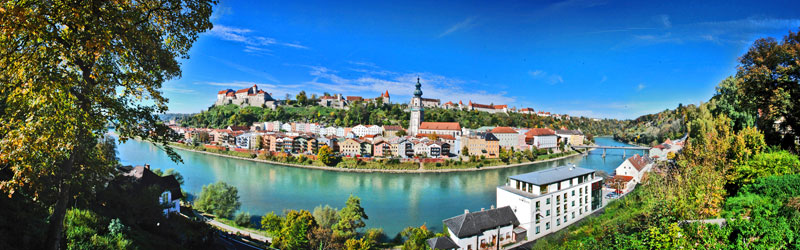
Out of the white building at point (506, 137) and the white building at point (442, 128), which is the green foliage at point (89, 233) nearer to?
the white building at point (506, 137)

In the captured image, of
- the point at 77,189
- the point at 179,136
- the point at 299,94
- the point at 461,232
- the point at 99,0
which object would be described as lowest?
the point at 461,232

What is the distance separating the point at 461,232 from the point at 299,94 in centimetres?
4316

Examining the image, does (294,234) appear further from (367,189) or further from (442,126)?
(442,126)

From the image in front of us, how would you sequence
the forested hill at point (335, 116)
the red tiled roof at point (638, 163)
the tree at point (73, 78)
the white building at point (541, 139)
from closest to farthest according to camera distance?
the tree at point (73, 78)
the red tiled roof at point (638, 163)
the white building at point (541, 139)
the forested hill at point (335, 116)

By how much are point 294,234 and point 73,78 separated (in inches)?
229

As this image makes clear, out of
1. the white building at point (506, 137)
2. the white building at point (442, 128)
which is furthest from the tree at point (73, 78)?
the white building at point (442, 128)

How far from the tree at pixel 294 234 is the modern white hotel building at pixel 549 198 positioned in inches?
204

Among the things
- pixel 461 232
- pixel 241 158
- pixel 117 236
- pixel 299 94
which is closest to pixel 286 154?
pixel 241 158

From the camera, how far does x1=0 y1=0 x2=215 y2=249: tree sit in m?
1.23

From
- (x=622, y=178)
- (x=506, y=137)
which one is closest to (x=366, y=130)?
(x=506, y=137)

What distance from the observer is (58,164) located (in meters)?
1.52

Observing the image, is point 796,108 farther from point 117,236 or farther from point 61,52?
point 117,236

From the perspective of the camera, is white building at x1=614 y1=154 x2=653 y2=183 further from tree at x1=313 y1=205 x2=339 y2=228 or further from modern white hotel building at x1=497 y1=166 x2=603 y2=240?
tree at x1=313 y1=205 x2=339 y2=228

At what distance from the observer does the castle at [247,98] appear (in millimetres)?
43344
